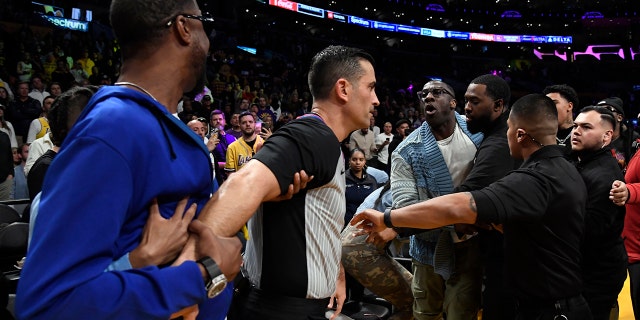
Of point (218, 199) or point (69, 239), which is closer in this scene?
point (69, 239)

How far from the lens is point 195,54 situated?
1.49m

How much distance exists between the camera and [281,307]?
A: 2.09 metres

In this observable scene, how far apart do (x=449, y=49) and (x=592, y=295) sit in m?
37.6

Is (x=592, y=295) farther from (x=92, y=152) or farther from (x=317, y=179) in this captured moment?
(x=92, y=152)

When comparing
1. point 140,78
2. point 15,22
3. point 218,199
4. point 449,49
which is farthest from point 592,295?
point 449,49

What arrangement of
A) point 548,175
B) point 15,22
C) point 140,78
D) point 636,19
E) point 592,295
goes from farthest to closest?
point 636,19, point 15,22, point 592,295, point 548,175, point 140,78

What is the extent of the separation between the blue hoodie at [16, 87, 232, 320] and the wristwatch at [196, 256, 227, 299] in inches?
1.2

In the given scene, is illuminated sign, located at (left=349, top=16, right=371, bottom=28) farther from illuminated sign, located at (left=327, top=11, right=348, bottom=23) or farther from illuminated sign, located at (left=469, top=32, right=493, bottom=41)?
illuminated sign, located at (left=469, top=32, right=493, bottom=41)

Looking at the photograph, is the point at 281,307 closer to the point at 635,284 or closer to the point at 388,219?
the point at 388,219

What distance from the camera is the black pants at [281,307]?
2090 mm

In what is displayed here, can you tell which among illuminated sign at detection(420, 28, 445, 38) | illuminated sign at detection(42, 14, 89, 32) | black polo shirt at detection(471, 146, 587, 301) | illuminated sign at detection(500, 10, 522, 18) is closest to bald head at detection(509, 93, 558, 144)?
black polo shirt at detection(471, 146, 587, 301)

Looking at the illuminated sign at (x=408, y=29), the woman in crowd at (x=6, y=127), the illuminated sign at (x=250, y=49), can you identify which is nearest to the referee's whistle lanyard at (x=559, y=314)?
the woman in crowd at (x=6, y=127)

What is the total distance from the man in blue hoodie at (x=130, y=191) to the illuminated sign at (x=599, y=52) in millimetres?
42205

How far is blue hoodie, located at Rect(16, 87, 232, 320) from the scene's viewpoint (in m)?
1.07
